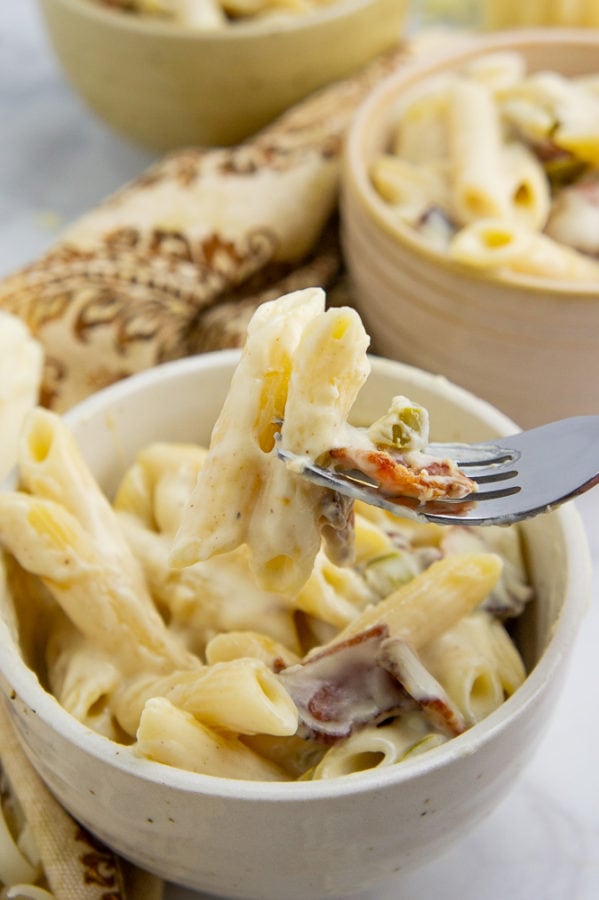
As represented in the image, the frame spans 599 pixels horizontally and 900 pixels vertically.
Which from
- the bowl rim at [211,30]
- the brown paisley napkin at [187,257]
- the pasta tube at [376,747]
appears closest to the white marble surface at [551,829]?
the pasta tube at [376,747]

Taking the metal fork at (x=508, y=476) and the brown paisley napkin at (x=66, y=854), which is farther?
the brown paisley napkin at (x=66, y=854)

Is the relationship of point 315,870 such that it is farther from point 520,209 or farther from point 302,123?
point 302,123

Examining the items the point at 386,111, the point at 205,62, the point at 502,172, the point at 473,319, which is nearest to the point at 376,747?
the point at 473,319

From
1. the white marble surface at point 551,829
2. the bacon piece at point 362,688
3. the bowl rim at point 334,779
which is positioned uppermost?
the bowl rim at point 334,779

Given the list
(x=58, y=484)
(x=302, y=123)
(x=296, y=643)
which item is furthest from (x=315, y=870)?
(x=302, y=123)

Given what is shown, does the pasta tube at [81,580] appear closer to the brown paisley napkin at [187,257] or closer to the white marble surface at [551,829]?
the white marble surface at [551,829]

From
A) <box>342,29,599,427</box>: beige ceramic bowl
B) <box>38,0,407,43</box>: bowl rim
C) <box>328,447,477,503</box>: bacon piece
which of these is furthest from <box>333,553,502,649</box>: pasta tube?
<box>38,0,407,43</box>: bowl rim
